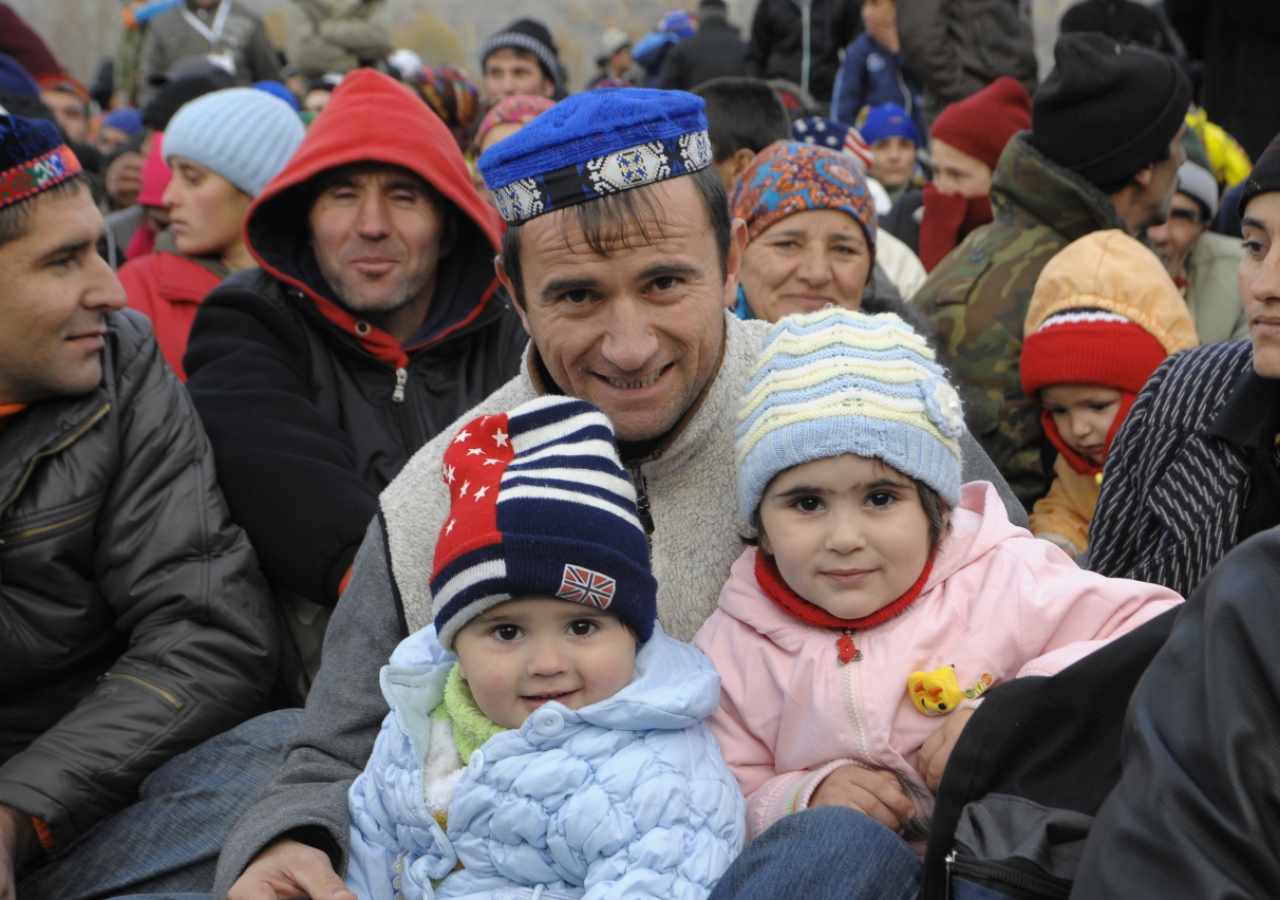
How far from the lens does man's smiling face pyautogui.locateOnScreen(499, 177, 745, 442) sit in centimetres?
235

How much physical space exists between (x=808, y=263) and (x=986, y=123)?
1.83 metres

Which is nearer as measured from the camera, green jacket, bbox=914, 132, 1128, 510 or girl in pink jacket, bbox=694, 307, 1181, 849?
girl in pink jacket, bbox=694, 307, 1181, 849

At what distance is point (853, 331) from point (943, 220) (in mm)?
3539

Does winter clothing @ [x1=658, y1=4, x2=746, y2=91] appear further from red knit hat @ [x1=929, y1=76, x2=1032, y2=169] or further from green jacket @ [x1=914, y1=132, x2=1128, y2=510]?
green jacket @ [x1=914, y1=132, x2=1128, y2=510]

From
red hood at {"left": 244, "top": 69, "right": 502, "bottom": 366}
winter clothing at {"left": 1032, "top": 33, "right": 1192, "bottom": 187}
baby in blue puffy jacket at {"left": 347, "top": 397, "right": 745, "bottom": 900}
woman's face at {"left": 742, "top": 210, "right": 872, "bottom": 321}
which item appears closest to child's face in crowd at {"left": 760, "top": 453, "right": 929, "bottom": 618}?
baby in blue puffy jacket at {"left": 347, "top": 397, "right": 745, "bottom": 900}

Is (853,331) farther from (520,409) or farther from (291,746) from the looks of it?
(291,746)

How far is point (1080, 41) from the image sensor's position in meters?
4.39

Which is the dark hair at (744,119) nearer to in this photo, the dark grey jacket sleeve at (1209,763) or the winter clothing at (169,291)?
the winter clothing at (169,291)

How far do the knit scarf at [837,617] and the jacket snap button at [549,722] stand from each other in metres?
0.49

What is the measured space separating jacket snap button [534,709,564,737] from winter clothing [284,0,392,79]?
791cm

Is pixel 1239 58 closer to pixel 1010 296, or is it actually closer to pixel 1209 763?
pixel 1010 296

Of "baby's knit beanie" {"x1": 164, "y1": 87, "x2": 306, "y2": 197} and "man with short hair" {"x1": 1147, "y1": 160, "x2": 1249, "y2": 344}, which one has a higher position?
"baby's knit beanie" {"x1": 164, "y1": 87, "x2": 306, "y2": 197}

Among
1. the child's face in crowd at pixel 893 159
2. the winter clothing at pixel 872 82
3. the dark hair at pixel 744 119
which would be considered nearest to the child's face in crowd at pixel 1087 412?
the dark hair at pixel 744 119

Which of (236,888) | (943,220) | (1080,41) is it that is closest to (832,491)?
(236,888)
